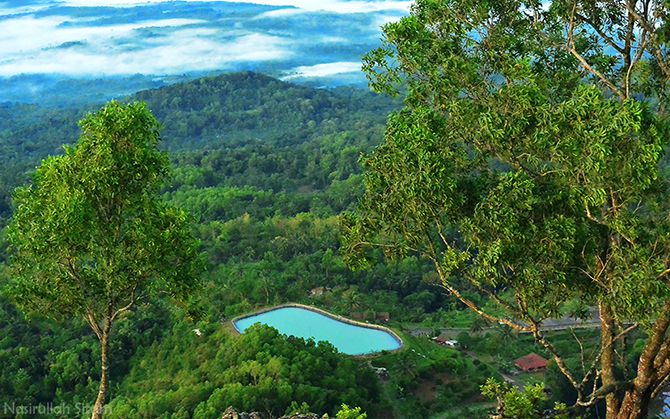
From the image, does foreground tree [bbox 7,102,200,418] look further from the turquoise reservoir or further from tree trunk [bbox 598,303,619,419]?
the turquoise reservoir

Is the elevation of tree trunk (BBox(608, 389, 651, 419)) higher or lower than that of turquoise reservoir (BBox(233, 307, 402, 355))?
higher

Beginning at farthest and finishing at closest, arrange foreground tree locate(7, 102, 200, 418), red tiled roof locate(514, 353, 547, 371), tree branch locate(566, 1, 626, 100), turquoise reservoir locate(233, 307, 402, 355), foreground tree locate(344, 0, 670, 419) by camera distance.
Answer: red tiled roof locate(514, 353, 547, 371)
turquoise reservoir locate(233, 307, 402, 355)
foreground tree locate(7, 102, 200, 418)
tree branch locate(566, 1, 626, 100)
foreground tree locate(344, 0, 670, 419)

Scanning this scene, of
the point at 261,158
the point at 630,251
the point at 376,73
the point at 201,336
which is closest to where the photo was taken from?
the point at 630,251

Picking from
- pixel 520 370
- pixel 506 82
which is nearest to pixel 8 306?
pixel 520 370

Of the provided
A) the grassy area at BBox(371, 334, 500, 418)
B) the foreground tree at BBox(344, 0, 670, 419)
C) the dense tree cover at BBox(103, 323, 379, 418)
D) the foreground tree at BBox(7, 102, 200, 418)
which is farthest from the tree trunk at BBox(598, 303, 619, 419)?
the grassy area at BBox(371, 334, 500, 418)

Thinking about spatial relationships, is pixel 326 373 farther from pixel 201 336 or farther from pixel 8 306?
pixel 8 306

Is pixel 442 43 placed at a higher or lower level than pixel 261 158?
higher

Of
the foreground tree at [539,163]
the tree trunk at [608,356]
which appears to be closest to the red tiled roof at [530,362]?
the foreground tree at [539,163]

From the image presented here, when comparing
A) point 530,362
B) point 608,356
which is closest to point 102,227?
point 608,356
